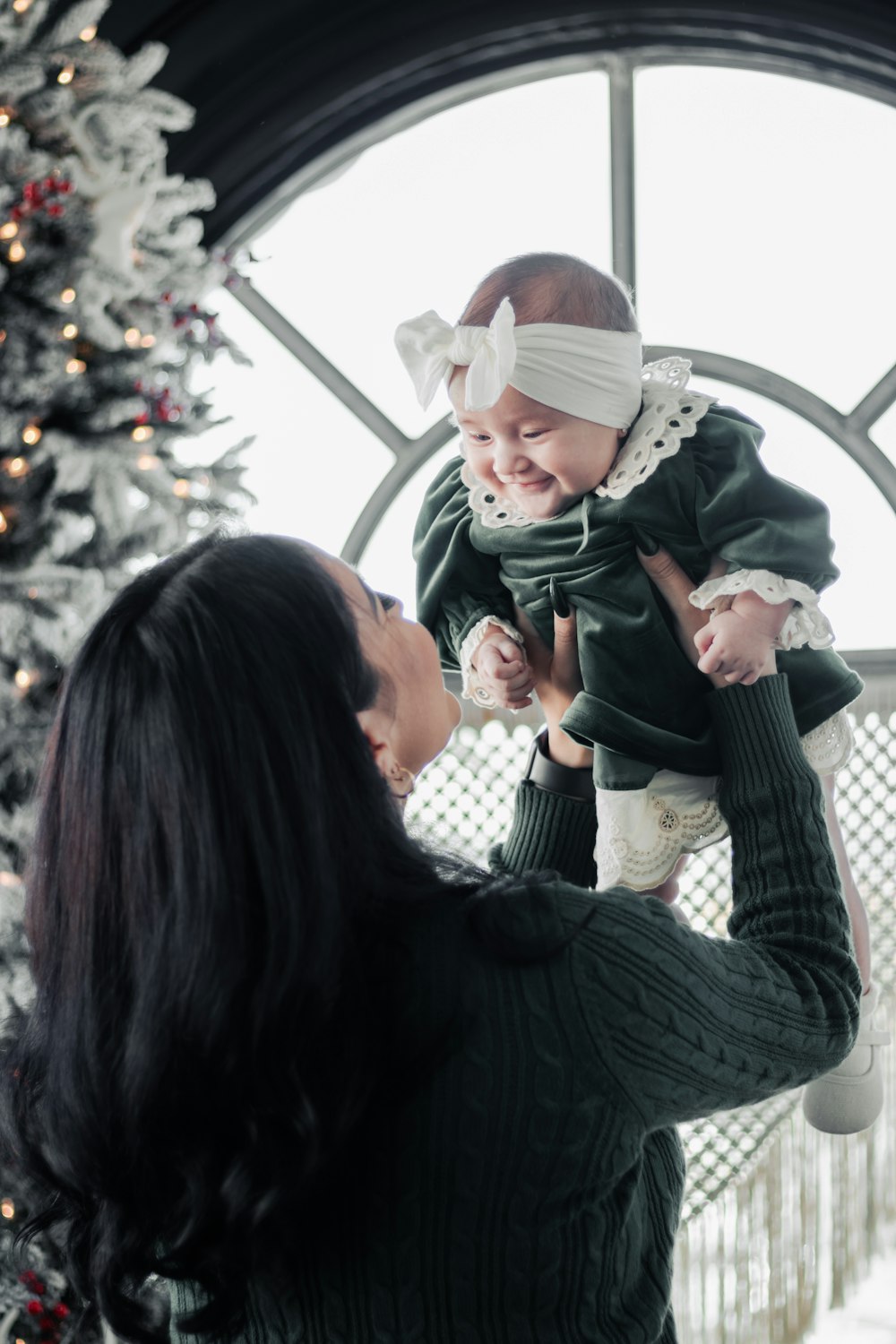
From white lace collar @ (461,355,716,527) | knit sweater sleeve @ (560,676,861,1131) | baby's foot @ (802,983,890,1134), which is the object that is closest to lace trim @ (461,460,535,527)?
white lace collar @ (461,355,716,527)

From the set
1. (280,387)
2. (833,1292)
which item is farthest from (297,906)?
(833,1292)

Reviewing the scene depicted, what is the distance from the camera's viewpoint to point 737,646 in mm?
1188

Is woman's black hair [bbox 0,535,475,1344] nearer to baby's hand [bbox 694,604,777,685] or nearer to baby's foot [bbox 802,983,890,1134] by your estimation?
baby's hand [bbox 694,604,777,685]

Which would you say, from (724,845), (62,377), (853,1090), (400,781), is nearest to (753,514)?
(400,781)

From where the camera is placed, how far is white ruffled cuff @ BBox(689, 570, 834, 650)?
124cm

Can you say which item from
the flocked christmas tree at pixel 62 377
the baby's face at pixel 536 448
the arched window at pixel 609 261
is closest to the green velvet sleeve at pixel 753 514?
the baby's face at pixel 536 448

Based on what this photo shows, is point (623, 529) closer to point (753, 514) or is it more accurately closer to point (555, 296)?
point (753, 514)

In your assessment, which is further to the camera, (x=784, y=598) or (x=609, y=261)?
(x=609, y=261)

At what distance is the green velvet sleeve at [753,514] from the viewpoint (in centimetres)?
125

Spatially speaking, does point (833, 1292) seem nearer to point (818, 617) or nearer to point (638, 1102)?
point (818, 617)

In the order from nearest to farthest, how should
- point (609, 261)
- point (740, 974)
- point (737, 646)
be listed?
point (740, 974) → point (737, 646) → point (609, 261)

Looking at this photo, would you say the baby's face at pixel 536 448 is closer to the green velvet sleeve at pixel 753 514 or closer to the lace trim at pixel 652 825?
the green velvet sleeve at pixel 753 514

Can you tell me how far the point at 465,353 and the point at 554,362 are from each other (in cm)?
10

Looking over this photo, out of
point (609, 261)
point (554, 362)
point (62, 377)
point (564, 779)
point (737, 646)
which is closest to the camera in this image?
point (737, 646)
